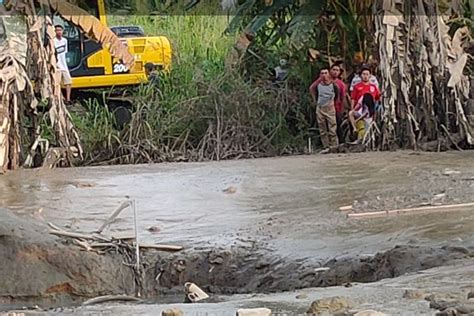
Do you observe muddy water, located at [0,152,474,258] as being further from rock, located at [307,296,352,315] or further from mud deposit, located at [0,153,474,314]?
rock, located at [307,296,352,315]

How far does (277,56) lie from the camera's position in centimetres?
1719

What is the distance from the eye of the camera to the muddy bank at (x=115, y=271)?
7.13 m

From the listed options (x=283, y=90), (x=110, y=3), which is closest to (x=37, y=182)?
(x=283, y=90)

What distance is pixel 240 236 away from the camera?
791cm

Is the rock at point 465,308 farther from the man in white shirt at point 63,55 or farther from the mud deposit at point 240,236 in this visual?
the man in white shirt at point 63,55

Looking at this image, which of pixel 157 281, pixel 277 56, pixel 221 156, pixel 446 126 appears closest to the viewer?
pixel 157 281

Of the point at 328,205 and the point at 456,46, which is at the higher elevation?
the point at 456,46

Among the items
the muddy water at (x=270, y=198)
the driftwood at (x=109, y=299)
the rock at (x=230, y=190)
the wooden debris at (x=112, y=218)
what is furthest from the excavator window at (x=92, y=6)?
the driftwood at (x=109, y=299)

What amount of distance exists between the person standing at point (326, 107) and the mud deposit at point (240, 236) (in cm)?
396

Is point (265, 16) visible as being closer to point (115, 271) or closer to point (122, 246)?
point (122, 246)

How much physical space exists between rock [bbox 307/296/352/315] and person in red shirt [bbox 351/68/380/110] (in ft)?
33.1

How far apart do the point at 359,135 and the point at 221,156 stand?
81.8 inches

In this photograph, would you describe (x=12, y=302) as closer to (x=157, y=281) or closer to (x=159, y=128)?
(x=157, y=281)

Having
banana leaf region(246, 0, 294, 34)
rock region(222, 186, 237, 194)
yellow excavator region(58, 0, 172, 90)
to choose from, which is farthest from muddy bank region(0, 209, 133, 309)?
yellow excavator region(58, 0, 172, 90)
